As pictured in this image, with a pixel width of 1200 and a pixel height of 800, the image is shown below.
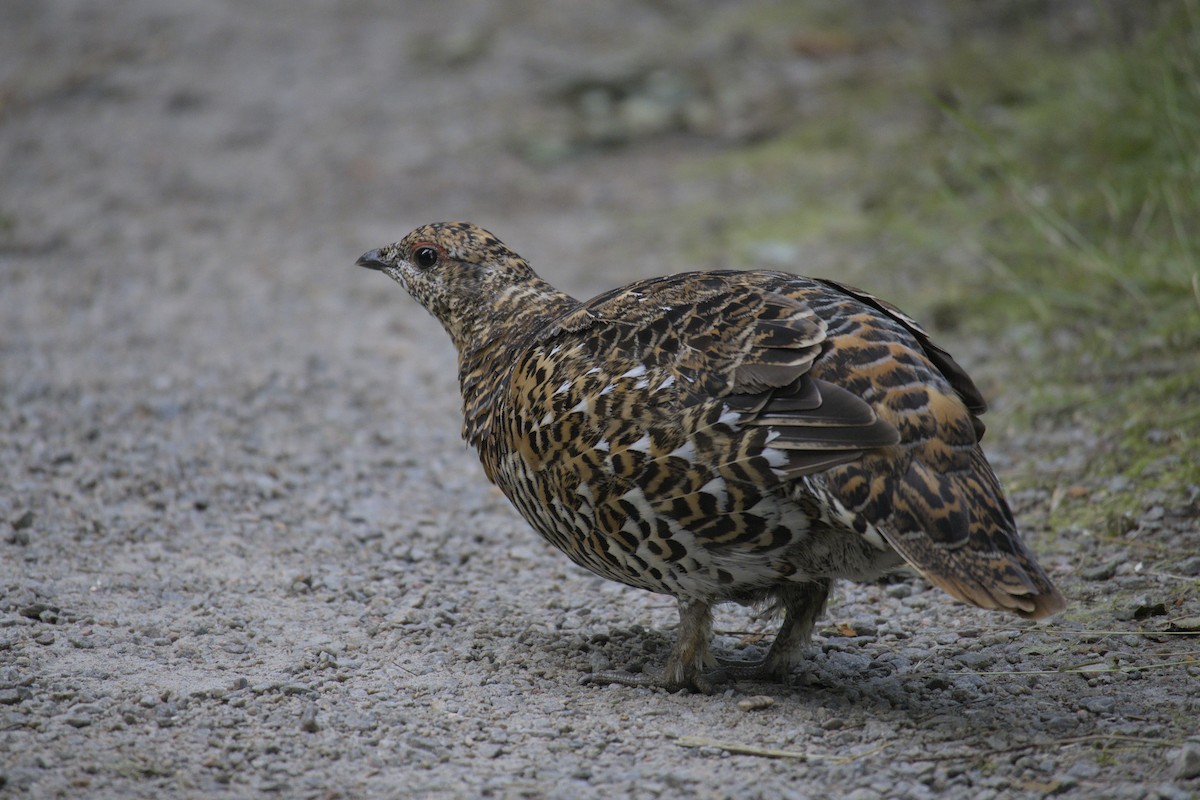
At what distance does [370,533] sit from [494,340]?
122 centimetres

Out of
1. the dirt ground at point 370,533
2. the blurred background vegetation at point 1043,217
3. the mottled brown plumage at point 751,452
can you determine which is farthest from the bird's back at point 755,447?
the blurred background vegetation at point 1043,217

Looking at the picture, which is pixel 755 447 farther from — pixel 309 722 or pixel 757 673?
pixel 309 722

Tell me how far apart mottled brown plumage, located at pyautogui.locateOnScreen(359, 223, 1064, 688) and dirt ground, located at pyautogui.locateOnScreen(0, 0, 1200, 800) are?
1.66 feet

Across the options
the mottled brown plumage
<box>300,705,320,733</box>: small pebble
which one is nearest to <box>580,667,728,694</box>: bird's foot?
the mottled brown plumage

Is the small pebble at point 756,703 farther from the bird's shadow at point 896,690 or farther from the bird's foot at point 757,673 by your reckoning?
the bird's foot at point 757,673

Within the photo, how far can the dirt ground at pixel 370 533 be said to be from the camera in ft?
12.5

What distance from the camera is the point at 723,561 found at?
4.12 metres

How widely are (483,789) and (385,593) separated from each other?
1732 millimetres

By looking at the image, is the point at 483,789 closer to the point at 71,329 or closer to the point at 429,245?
the point at 429,245

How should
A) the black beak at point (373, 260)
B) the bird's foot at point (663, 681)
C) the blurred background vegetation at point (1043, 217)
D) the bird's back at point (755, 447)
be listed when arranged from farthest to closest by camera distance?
the blurred background vegetation at point (1043, 217), the black beak at point (373, 260), the bird's foot at point (663, 681), the bird's back at point (755, 447)

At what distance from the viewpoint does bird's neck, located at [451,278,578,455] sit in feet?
16.4

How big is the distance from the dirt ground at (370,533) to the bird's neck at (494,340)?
0.83m

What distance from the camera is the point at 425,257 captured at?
5719mm

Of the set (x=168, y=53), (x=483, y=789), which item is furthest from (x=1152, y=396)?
(x=168, y=53)
